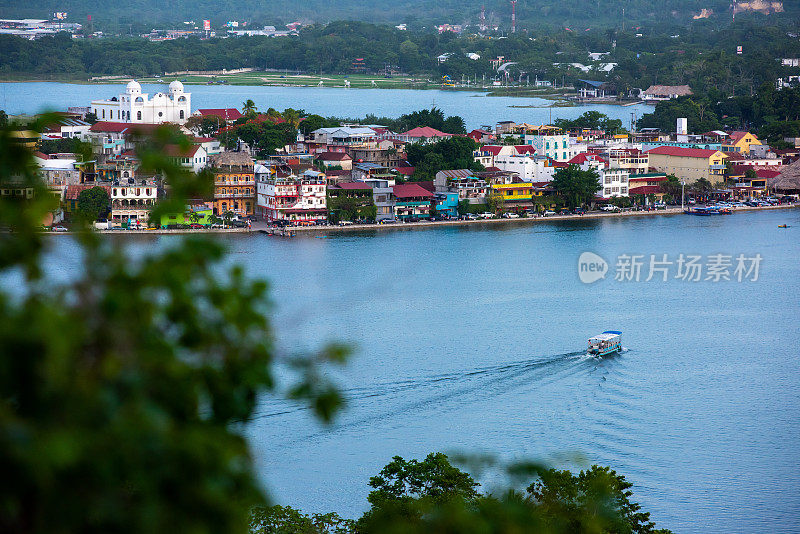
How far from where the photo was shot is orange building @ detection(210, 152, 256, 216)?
10.5m

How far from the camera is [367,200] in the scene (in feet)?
34.6

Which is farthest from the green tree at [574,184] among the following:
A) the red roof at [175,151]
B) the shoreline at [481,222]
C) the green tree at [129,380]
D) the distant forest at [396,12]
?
the distant forest at [396,12]

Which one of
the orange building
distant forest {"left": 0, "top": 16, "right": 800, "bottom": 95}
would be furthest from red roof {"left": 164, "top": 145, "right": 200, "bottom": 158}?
distant forest {"left": 0, "top": 16, "right": 800, "bottom": 95}

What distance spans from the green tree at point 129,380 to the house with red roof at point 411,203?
9.53 meters

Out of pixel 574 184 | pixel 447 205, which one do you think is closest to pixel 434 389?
pixel 447 205

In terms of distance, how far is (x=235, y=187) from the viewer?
1062 cm

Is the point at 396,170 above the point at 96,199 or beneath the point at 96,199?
above

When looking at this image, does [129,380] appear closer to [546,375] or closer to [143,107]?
[546,375]

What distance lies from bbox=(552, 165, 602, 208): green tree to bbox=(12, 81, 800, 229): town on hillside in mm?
12

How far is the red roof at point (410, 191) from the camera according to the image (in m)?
10.7

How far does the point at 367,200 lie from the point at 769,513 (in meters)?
7.01

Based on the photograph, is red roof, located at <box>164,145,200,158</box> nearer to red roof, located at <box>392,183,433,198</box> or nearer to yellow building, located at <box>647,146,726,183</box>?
red roof, located at <box>392,183,433,198</box>

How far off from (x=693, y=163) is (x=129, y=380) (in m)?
11.9

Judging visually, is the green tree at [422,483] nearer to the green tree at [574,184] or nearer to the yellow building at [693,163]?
the green tree at [574,184]
